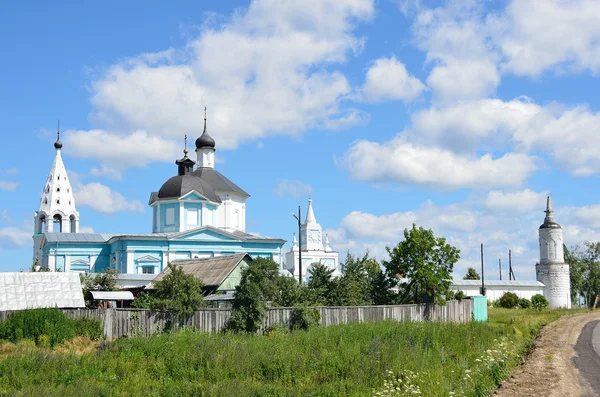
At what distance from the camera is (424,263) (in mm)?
35594

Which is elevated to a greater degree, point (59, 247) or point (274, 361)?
point (59, 247)

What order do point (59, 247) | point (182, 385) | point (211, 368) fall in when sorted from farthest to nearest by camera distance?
point (59, 247), point (211, 368), point (182, 385)

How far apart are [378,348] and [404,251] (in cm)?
1655

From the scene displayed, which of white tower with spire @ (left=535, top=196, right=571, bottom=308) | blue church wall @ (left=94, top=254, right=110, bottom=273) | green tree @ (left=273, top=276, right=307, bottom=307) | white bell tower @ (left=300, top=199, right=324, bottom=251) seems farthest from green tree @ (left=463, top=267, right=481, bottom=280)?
green tree @ (left=273, top=276, right=307, bottom=307)

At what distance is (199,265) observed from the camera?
1495 inches

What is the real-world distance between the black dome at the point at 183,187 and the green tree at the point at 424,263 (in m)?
29.2

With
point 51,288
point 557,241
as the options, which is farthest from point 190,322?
point 557,241

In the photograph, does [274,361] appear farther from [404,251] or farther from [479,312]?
[479,312]

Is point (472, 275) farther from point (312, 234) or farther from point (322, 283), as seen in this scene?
point (322, 283)

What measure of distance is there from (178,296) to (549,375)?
584 inches

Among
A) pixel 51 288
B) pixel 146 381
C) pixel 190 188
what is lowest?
pixel 146 381

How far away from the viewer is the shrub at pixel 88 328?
2455 centimetres

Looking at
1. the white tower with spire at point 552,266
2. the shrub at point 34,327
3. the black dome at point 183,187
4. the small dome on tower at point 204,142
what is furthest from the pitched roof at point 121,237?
the shrub at point 34,327

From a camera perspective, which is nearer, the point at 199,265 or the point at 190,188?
the point at 199,265
